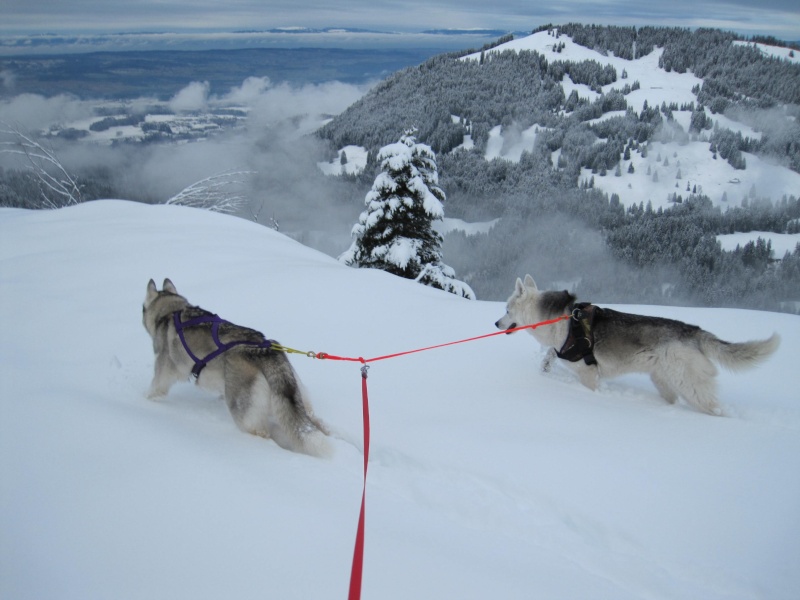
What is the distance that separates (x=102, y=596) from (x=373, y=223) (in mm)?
18996

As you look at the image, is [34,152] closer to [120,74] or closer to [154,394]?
[154,394]

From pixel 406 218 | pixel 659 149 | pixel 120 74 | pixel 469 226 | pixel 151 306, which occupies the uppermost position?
pixel 120 74

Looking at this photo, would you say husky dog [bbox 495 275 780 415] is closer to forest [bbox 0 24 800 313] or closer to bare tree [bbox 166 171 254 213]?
bare tree [bbox 166 171 254 213]

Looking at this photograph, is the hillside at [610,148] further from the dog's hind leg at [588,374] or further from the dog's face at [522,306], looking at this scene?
the dog's hind leg at [588,374]

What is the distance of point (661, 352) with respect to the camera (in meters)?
5.34

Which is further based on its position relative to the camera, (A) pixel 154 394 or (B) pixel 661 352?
(B) pixel 661 352

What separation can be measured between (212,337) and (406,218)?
16916 mm

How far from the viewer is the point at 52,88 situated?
123 m

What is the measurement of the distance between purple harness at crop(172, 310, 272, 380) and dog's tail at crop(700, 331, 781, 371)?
5115 mm

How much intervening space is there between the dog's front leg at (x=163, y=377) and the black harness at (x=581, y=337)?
16.2 ft

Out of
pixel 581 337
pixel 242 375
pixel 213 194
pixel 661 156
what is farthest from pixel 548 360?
pixel 661 156

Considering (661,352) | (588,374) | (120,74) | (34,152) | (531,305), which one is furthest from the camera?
(120,74)

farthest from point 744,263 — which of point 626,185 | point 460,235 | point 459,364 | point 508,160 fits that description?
point 459,364

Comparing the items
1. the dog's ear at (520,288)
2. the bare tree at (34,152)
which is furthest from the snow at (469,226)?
the dog's ear at (520,288)
